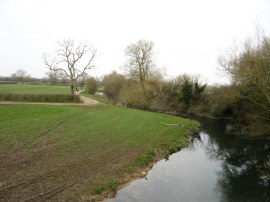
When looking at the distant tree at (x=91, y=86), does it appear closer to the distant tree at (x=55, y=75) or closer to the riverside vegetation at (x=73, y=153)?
the distant tree at (x=55, y=75)

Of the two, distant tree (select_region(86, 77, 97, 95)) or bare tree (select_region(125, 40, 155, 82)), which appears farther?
distant tree (select_region(86, 77, 97, 95))

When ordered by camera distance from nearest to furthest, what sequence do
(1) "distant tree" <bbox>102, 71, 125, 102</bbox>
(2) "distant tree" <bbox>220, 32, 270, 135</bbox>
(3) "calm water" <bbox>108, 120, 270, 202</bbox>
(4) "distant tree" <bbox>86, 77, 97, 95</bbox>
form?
(3) "calm water" <bbox>108, 120, 270, 202</bbox> → (2) "distant tree" <bbox>220, 32, 270, 135</bbox> → (1) "distant tree" <bbox>102, 71, 125, 102</bbox> → (4) "distant tree" <bbox>86, 77, 97, 95</bbox>

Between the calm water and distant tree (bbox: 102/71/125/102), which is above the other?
distant tree (bbox: 102/71/125/102)

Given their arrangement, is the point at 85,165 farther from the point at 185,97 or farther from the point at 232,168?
the point at 185,97

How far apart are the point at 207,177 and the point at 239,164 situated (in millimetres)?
3689

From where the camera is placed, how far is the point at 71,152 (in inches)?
520

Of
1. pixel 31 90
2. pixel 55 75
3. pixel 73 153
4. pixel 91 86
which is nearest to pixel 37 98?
pixel 55 75

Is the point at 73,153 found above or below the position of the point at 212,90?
below

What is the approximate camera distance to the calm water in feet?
34.6

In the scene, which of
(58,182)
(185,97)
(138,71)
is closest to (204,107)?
(185,97)

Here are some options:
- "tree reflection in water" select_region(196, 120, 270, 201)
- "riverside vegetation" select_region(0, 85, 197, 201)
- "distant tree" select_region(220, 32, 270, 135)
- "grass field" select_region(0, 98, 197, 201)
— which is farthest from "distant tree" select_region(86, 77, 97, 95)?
"distant tree" select_region(220, 32, 270, 135)

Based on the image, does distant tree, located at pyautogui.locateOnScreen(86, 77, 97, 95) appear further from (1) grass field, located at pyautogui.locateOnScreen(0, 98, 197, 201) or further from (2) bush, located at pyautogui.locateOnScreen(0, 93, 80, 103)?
(1) grass field, located at pyautogui.locateOnScreen(0, 98, 197, 201)

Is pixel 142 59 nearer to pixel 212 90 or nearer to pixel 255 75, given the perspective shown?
pixel 212 90

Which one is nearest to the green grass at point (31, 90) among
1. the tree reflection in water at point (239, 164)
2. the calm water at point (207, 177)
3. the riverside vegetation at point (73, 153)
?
the riverside vegetation at point (73, 153)
